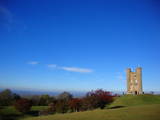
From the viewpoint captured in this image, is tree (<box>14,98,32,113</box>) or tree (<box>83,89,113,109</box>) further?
tree (<box>14,98,32,113</box>)

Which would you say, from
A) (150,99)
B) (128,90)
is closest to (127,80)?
(128,90)

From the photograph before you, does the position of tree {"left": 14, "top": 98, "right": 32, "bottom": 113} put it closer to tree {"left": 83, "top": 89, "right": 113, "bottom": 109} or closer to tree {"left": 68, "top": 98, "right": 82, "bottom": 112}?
tree {"left": 68, "top": 98, "right": 82, "bottom": 112}

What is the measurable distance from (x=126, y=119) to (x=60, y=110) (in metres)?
28.2

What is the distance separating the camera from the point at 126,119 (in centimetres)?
2369

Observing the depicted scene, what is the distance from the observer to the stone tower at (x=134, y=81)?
80656 millimetres

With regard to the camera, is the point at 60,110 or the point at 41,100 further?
the point at 41,100

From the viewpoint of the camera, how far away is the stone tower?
80656 millimetres

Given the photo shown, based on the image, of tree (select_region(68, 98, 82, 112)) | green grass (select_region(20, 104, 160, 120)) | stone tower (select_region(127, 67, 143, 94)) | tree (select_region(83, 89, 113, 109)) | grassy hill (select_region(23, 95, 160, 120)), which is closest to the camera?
green grass (select_region(20, 104, 160, 120))

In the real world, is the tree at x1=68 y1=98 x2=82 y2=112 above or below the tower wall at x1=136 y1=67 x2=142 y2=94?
below

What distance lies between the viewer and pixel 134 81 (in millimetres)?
82688

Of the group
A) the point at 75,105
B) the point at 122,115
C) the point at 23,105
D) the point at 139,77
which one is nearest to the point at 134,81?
the point at 139,77

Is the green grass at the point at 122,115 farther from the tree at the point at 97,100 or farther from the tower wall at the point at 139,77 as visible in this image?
the tower wall at the point at 139,77

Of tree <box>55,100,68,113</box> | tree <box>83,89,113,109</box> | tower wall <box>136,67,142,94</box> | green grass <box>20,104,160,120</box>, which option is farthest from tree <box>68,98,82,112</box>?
tower wall <box>136,67,142,94</box>

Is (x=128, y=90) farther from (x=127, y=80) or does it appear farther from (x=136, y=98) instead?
(x=136, y=98)
